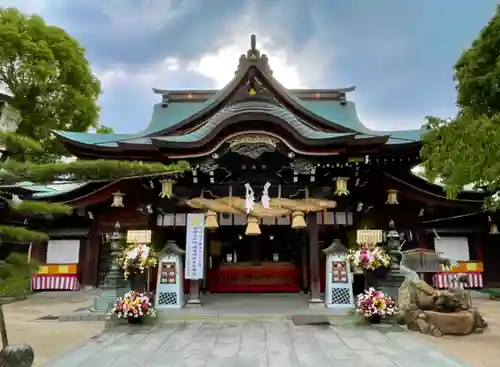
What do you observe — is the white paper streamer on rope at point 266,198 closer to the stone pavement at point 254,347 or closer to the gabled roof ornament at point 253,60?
the stone pavement at point 254,347

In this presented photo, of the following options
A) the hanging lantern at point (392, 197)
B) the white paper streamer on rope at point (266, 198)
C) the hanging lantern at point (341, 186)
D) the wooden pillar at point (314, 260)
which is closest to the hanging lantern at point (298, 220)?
the wooden pillar at point (314, 260)

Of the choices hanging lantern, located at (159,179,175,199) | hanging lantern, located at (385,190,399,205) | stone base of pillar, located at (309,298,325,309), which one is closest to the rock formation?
stone base of pillar, located at (309,298,325,309)

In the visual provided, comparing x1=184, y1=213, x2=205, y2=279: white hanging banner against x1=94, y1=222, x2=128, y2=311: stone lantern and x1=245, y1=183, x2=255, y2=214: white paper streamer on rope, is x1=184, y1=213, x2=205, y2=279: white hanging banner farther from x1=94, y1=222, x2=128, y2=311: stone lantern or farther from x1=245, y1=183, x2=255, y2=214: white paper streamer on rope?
x1=94, y1=222, x2=128, y2=311: stone lantern

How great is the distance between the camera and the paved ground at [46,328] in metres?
6.80

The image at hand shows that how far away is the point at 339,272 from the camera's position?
406 inches

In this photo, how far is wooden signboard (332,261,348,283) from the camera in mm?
10242

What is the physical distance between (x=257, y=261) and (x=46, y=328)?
742 cm

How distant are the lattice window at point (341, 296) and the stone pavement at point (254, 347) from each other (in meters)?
1.70

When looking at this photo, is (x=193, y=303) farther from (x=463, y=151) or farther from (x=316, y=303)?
(x=463, y=151)

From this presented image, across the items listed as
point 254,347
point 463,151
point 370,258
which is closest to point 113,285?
point 254,347

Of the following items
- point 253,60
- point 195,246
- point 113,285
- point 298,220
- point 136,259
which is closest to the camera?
point 136,259

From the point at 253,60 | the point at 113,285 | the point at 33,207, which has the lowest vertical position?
the point at 113,285

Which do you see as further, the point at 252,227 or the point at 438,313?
the point at 252,227

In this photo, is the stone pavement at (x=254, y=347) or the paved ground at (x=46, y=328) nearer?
the stone pavement at (x=254, y=347)
